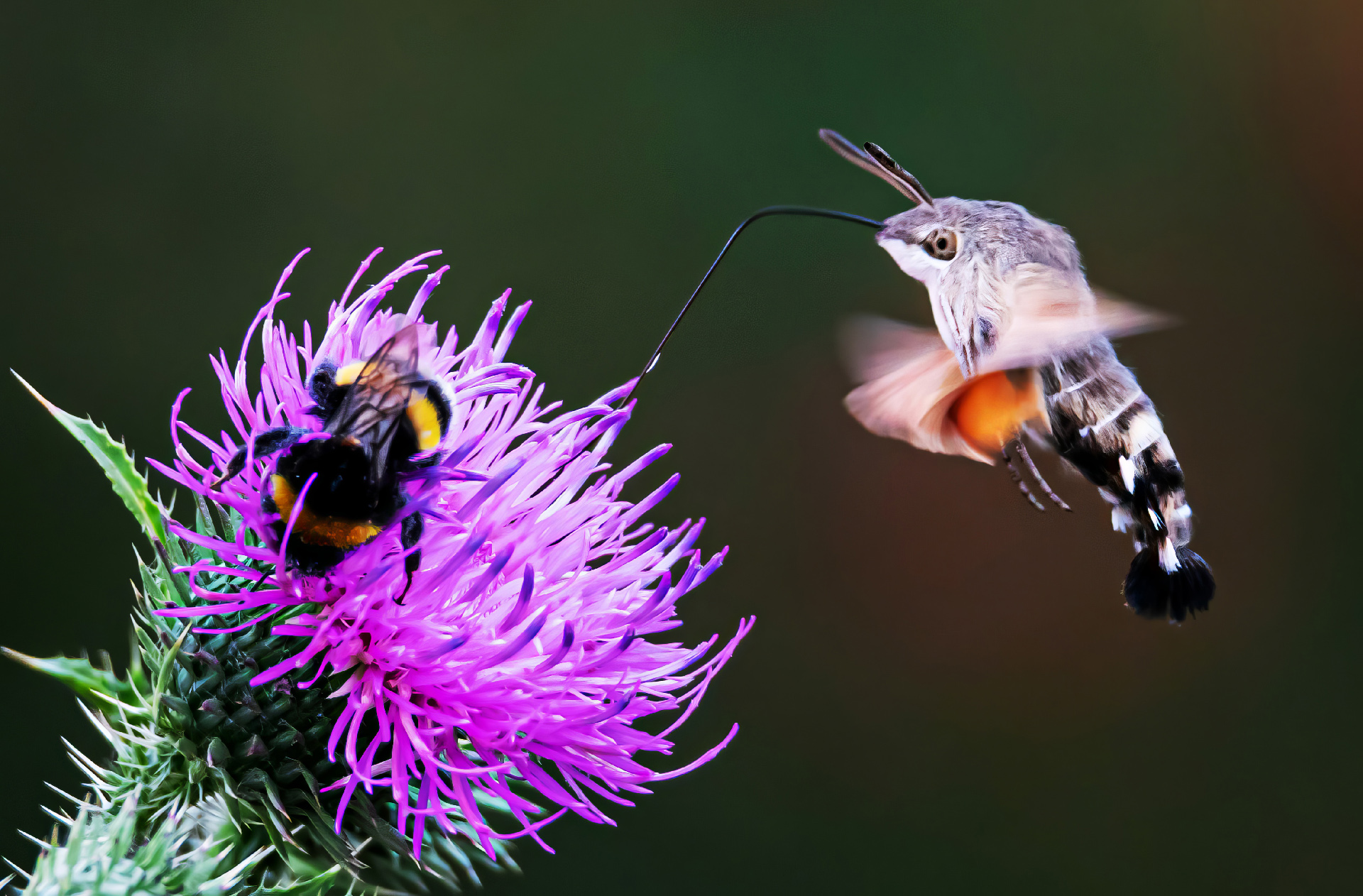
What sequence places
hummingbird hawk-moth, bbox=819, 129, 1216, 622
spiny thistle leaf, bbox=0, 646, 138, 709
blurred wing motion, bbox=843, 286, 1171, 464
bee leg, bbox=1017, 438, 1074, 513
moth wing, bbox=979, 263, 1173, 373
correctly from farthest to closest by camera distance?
bee leg, bbox=1017, 438, 1074, 513, hummingbird hawk-moth, bbox=819, 129, 1216, 622, blurred wing motion, bbox=843, 286, 1171, 464, moth wing, bbox=979, 263, 1173, 373, spiny thistle leaf, bbox=0, 646, 138, 709

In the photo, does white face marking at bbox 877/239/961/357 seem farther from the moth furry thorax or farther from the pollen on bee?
the pollen on bee

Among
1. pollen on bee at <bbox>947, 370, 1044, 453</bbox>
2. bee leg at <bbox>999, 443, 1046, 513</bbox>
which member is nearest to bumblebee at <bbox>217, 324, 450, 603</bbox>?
pollen on bee at <bbox>947, 370, 1044, 453</bbox>

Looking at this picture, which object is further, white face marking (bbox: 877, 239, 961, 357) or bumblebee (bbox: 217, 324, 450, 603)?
white face marking (bbox: 877, 239, 961, 357)

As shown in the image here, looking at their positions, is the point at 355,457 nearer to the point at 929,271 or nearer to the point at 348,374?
the point at 348,374

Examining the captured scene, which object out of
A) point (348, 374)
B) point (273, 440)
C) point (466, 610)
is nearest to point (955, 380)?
point (466, 610)

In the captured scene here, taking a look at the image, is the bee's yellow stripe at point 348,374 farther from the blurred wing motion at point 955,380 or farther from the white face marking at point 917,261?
the white face marking at point 917,261

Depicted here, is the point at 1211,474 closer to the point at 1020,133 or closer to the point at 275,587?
the point at 1020,133

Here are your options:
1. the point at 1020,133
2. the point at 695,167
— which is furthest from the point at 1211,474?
the point at 695,167
